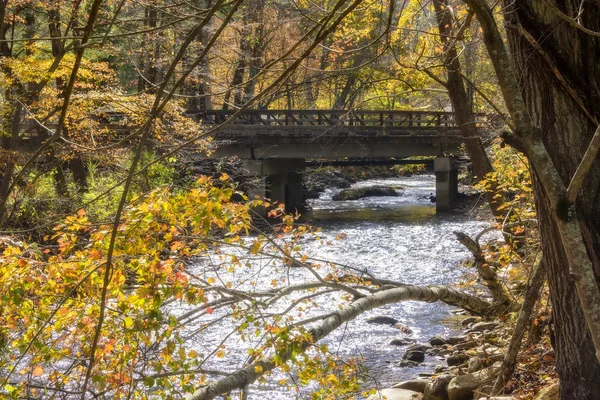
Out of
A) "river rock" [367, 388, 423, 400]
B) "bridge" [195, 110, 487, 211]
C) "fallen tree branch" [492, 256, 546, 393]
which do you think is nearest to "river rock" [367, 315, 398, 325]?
"river rock" [367, 388, 423, 400]

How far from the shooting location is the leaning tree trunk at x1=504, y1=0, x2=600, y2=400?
4492 millimetres

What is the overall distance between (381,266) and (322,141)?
12.4m

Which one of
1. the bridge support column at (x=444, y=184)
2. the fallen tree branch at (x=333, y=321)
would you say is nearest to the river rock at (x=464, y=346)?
the fallen tree branch at (x=333, y=321)

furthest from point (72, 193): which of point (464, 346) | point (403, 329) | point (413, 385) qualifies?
point (413, 385)

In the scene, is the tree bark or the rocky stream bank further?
the rocky stream bank

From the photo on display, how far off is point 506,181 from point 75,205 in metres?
8.70

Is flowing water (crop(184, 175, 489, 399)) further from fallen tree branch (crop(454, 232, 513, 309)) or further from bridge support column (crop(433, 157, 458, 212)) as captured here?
fallen tree branch (crop(454, 232, 513, 309))

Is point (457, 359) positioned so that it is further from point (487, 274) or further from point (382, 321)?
point (382, 321)

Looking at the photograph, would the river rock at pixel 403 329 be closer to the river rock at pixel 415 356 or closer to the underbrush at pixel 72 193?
the river rock at pixel 415 356

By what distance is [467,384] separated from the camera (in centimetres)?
792

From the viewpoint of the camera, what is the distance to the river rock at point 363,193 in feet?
118

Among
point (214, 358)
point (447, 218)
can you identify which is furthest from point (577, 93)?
point (447, 218)

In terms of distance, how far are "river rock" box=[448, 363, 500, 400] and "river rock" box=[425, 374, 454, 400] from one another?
34 centimetres

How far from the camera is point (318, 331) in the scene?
5.31 meters
